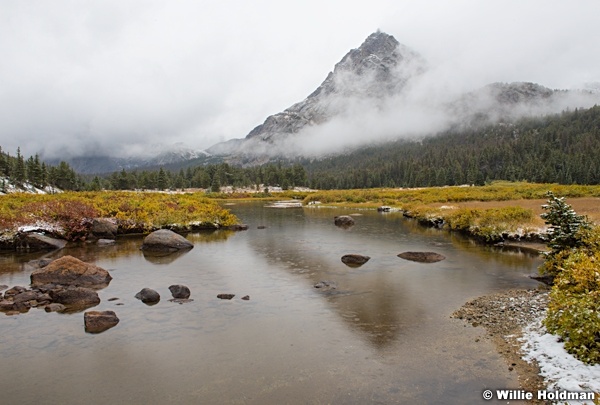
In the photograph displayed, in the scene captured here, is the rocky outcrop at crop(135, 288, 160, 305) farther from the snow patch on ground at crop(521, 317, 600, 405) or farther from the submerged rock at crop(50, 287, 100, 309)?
the snow patch on ground at crop(521, 317, 600, 405)

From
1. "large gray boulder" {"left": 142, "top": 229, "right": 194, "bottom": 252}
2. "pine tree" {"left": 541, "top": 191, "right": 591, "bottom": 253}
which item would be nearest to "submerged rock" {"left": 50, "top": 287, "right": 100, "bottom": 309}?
"large gray boulder" {"left": 142, "top": 229, "right": 194, "bottom": 252}

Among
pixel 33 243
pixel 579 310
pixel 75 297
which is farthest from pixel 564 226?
pixel 33 243

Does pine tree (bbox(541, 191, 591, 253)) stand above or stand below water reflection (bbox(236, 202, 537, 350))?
above

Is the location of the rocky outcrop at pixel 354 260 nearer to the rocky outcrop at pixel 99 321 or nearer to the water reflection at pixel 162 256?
the water reflection at pixel 162 256

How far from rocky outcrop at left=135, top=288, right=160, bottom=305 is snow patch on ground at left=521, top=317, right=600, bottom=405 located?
1543 centimetres

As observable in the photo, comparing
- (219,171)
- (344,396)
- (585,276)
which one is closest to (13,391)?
(344,396)

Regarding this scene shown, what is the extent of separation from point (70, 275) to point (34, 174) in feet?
446

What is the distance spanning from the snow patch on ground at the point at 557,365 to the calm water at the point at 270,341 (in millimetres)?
999

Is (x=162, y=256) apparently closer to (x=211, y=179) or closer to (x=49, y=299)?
(x=49, y=299)

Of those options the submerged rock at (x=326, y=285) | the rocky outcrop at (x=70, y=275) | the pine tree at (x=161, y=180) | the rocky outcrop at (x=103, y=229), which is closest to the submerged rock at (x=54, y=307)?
the rocky outcrop at (x=70, y=275)

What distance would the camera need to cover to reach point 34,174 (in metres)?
130

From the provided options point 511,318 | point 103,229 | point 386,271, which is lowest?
point 386,271

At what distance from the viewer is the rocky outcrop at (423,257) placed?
2723 cm

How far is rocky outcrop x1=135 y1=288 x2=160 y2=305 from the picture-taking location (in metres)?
18.2
